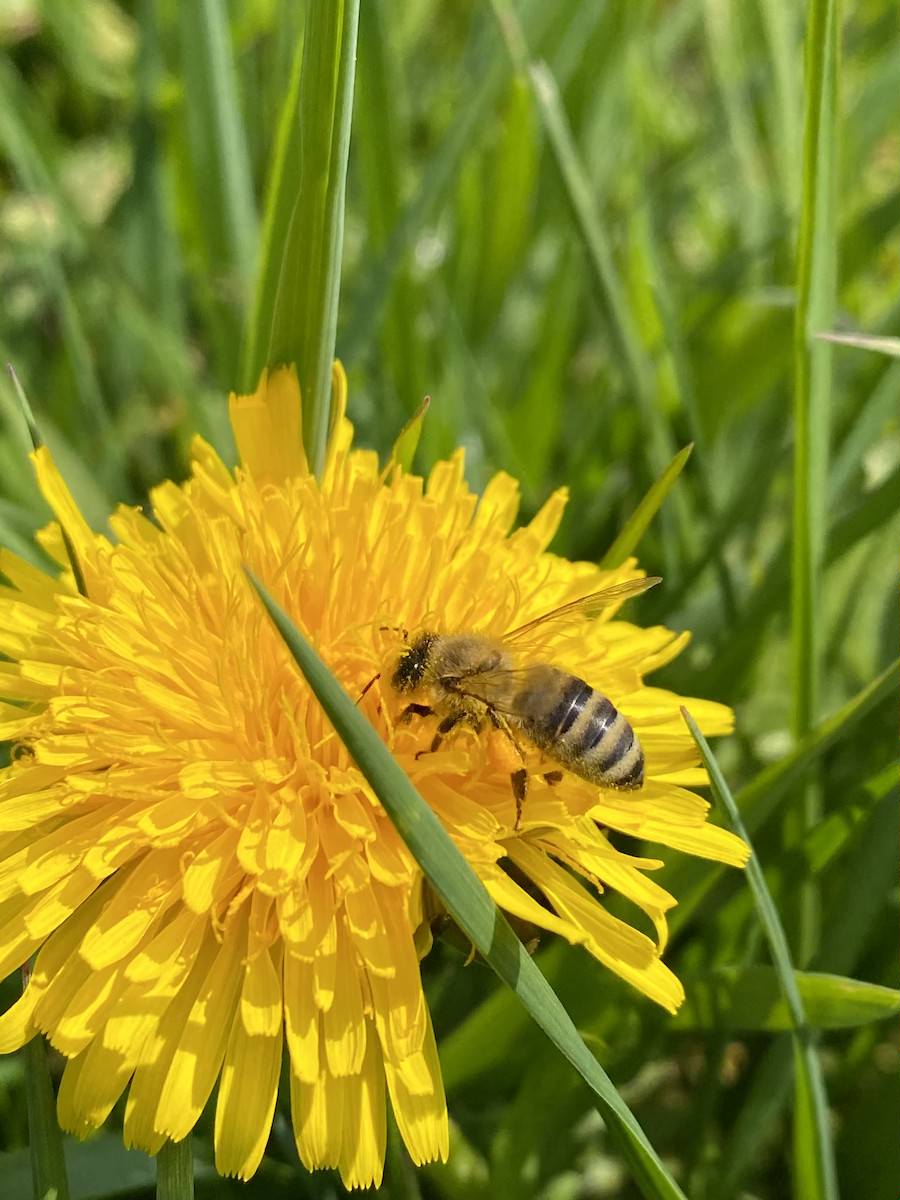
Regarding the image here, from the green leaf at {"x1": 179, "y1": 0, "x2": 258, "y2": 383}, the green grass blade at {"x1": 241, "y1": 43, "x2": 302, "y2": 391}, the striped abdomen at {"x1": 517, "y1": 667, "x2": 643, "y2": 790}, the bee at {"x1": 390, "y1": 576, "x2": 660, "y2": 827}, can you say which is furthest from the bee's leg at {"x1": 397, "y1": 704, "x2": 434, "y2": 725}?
the green leaf at {"x1": 179, "y1": 0, "x2": 258, "y2": 383}

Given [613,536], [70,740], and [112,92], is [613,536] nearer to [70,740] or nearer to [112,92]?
[70,740]

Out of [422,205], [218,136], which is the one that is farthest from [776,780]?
[218,136]

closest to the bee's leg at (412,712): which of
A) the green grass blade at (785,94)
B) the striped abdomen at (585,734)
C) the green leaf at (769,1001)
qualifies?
the striped abdomen at (585,734)

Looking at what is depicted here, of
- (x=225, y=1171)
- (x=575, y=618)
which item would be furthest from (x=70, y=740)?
(x=575, y=618)

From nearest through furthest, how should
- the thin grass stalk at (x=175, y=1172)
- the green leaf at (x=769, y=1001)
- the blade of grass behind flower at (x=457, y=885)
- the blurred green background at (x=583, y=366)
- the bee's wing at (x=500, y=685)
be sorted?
the blade of grass behind flower at (x=457, y=885), the thin grass stalk at (x=175, y=1172), the green leaf at (x=769, y=1001), the bee's wing at (x=500, y=685), the blurred green background at (x=583, y=366)

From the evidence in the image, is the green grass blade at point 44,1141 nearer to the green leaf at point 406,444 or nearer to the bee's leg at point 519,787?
the bee's leg at point 519,787

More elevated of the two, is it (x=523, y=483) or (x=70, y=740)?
(x=523, y=483)

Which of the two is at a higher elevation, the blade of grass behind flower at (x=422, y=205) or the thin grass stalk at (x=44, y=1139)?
the blade of grass behind flower at (x=422, y=205)
